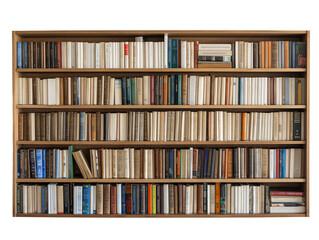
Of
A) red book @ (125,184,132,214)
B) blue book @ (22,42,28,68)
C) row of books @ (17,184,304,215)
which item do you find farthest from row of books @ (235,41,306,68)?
blue book @ (22,42,28,68)

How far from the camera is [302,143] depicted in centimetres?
437

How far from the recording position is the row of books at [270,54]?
4379 millimetres

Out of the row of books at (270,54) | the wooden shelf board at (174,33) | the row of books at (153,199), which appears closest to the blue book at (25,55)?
the wooden shelf board at (174,33)

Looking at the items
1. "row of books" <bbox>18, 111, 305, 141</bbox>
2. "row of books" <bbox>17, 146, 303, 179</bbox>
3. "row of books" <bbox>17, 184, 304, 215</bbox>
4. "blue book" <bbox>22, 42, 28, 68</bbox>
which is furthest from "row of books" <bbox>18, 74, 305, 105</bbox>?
"row of books" <bbox>17, 184, 304, 215</bbox>

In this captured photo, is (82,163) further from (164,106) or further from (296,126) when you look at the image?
(296,126)

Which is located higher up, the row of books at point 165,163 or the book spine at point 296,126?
the book spine at point 296,126

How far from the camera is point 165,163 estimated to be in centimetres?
442

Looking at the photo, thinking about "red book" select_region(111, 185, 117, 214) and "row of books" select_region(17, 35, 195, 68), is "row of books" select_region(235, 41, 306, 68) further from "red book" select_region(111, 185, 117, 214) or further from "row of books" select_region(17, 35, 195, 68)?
"red book" select_region(111, 185, 117, 214)

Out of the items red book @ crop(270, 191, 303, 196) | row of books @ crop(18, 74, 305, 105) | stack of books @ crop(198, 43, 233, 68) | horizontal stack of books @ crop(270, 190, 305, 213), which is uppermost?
stack of books @ crop(198, 43, 233, 68)

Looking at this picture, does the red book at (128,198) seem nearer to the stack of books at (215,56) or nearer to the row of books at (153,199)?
the row of books at (153,199)

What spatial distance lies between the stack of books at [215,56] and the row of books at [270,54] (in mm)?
72

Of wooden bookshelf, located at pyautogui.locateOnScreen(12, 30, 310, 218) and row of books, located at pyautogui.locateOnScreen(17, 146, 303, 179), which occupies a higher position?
wooden bookshelf, located at pyautogui.locateOnScreen(12, 30, 310, 218)

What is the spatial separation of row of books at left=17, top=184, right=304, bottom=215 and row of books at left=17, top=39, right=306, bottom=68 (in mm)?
1042

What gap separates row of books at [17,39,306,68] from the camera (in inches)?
173
